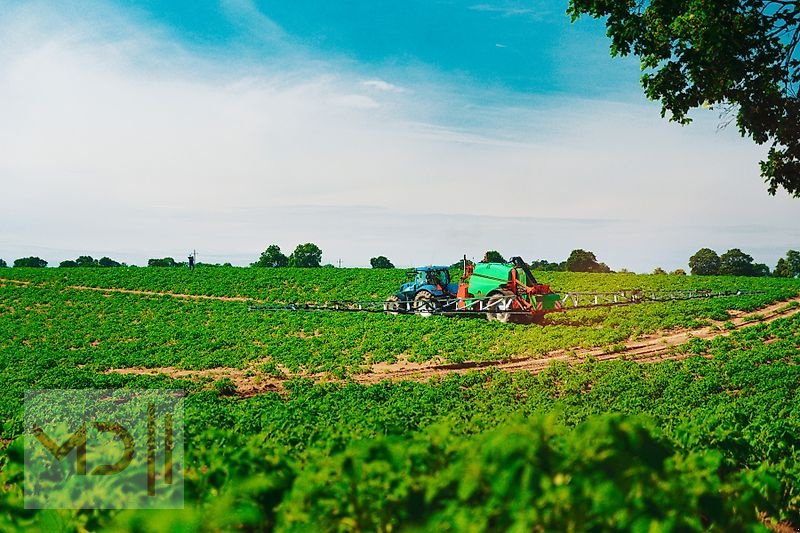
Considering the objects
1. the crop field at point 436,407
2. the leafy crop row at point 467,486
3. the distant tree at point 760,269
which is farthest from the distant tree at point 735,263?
the leafy crop row at point 467,486

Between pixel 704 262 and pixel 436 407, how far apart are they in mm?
103457

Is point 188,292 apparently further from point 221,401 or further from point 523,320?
point 221,401

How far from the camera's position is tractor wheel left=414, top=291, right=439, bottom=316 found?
29134mm

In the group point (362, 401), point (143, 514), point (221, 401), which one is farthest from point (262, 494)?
point (221, 401)

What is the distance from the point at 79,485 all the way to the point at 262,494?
1.17 m

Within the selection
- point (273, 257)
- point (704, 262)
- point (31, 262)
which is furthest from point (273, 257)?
point (704, 262)

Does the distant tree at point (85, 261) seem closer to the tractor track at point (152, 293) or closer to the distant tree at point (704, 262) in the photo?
the tractor track at point (152, 293)

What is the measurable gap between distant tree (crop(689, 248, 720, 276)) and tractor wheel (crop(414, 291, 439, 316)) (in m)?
84.8

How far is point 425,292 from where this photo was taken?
2994 centimetres

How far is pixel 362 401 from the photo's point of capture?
1330 centimetres

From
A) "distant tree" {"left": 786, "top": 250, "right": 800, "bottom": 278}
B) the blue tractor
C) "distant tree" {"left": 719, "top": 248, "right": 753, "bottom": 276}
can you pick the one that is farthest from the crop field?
"distant tree" {"left": 786, "top": 250, "right": 800, "bottom": 278}

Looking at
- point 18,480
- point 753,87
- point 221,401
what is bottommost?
point 221,401

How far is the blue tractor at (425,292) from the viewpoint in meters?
29.5

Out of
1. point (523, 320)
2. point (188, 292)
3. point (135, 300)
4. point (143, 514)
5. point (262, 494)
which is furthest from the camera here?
point (188, 292)
